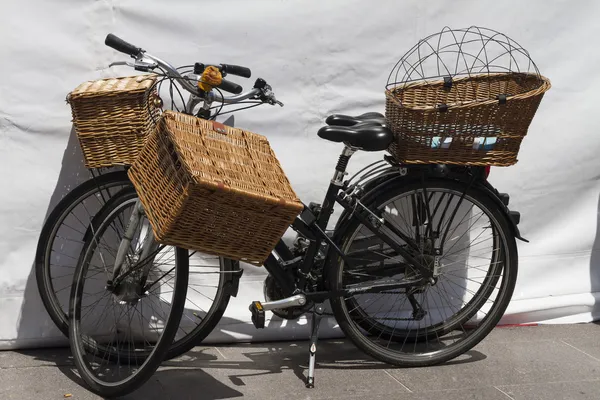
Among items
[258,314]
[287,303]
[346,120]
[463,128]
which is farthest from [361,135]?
[258,314]

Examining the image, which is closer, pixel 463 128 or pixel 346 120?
pixel 463 128

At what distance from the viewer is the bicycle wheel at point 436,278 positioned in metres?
4.73

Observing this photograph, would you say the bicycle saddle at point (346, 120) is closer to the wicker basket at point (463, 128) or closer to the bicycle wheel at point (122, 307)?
the wicker basket at point (463, 128)

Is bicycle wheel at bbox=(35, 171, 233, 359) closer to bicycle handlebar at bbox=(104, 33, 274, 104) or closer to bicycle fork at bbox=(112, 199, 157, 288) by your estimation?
bicycle fork at bbox=(112, 199, 157, 288)

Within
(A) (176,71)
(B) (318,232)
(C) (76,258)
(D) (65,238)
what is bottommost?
(C) (76,258)

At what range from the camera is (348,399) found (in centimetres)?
442

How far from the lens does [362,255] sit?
481 centimetres

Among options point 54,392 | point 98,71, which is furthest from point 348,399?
point 98,71

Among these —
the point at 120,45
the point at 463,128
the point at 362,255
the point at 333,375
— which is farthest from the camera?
the point at 362,255

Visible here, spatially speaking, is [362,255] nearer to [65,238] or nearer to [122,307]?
[122,307]

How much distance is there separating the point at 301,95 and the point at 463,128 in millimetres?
1034

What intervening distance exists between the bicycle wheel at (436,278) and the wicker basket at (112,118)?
1.16 m

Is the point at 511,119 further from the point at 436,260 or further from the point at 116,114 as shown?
the point at 116,114

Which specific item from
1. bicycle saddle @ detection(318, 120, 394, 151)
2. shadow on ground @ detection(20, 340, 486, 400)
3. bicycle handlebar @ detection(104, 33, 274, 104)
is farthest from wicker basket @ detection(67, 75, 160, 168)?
shadow on ground @ detection(20, 340, 486, 400)
